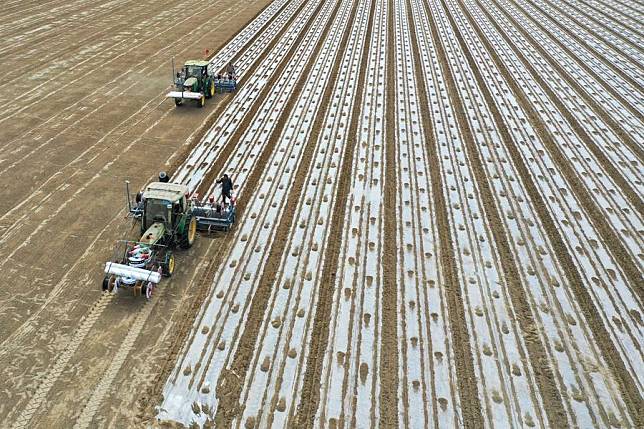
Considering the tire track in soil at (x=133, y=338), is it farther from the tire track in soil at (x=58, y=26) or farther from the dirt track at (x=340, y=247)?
the tire track in soil at (x=58, y=26)

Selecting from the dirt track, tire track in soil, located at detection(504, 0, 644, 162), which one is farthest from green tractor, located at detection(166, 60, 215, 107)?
tire track in soil, located at detection(504, 0, 644, 162)

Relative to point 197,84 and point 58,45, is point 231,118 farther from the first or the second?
point 58,45

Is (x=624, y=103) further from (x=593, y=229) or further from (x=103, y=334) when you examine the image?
(x=103, y=334)

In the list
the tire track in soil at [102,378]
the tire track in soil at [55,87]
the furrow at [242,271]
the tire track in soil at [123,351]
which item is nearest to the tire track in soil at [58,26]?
the tire track in soil at [55,87]

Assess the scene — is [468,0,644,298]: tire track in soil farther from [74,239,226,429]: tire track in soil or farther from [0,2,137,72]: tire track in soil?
[0,2,137,72]: tire track in soil

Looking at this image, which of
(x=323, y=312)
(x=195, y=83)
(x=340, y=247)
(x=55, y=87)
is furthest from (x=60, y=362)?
(x=55, y=87)

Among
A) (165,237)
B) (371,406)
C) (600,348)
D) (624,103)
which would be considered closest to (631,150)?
(624,103)
